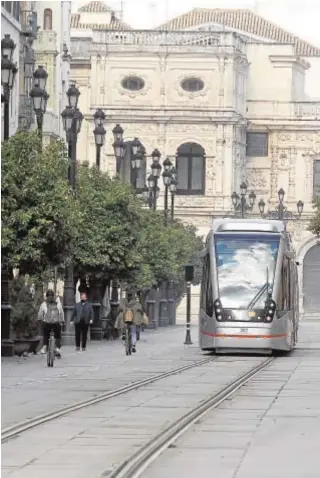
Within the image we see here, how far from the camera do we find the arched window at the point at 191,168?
126m

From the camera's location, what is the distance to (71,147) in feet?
165

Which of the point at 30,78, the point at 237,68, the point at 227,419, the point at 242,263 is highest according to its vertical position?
the point at 237,68

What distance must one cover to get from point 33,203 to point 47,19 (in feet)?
158

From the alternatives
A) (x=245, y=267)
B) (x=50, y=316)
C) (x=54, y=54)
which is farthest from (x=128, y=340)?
(x=54, y=54)

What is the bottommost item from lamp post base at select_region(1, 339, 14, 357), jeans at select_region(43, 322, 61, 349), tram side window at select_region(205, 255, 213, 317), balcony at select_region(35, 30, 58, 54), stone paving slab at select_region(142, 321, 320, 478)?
stone paving slab at select_region(142, 321, 320, 478)

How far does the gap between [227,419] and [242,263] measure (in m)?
22.7

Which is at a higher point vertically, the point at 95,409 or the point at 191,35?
the point at 191,35

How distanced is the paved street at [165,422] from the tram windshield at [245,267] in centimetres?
454

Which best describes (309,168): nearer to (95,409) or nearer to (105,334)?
(105,334)

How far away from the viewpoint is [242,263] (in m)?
46.0

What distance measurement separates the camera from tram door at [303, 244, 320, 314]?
416 ft

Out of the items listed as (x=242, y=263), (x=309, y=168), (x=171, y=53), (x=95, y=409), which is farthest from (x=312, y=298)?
(x=95, y=409)

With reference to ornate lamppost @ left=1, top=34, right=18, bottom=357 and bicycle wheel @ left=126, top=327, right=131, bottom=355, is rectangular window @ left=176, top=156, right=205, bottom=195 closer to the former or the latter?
bicycle wheel @ left=126, top=327, right=131, bottom=355

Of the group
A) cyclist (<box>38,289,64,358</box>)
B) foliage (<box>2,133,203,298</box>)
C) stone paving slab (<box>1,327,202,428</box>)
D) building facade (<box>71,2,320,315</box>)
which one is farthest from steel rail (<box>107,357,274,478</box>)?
building facade (<box>71,2,320,315</box>)
